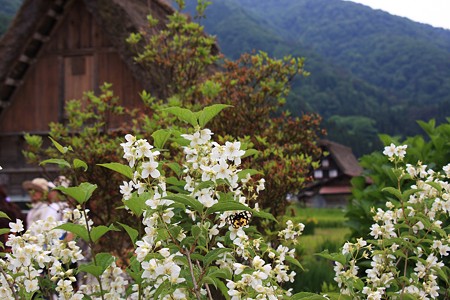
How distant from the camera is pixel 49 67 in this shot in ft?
40.8

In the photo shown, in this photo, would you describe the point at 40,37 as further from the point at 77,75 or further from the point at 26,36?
the point at 77,75

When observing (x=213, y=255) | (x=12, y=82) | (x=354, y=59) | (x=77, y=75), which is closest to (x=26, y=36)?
(x=12, y=82)

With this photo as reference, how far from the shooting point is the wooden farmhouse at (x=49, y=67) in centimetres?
1170

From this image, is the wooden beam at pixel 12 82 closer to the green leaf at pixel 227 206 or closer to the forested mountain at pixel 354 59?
the green leaf at pixel 227 206

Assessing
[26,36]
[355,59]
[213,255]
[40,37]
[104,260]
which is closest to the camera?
[213,255]

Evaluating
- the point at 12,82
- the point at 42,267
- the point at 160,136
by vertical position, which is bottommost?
the point at 42,267

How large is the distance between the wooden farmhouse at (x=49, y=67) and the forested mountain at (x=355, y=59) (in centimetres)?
3976

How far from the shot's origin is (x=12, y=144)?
42.5 feet

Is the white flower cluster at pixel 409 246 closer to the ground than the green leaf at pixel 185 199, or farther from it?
closer to the ground

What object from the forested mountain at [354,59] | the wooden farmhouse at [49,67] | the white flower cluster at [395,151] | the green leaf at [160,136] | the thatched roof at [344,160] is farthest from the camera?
the forested mountain at [354,59]

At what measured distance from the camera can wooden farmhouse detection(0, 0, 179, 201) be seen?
11.7 metres

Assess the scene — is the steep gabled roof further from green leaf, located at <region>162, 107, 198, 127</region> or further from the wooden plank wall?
green leaf, located at <region>162, 107, 198, 127</region>

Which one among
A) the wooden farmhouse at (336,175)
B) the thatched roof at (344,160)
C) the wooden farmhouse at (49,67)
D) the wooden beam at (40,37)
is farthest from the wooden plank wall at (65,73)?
the wooden farmhouse at (336,175)

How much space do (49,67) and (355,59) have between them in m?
90.4
